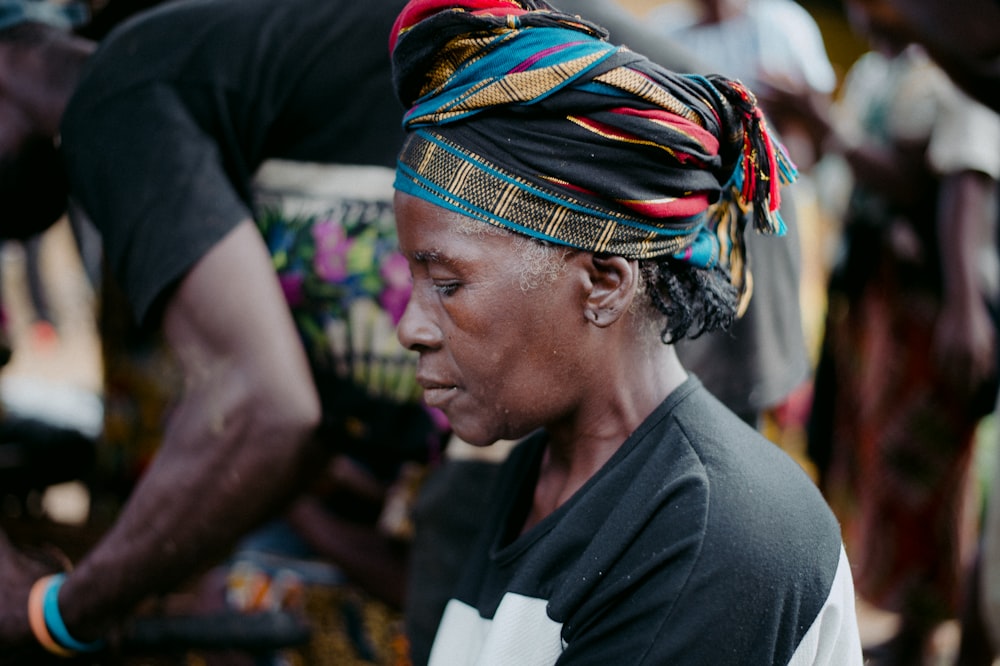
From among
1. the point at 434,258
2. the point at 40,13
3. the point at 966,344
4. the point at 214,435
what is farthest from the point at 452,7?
the point at 966,344

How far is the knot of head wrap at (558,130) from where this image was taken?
1.36m

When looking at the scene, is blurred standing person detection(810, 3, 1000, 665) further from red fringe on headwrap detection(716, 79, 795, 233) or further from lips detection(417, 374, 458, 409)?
lips detection(417, 374, 458, 409)

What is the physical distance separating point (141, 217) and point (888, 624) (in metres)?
4.00

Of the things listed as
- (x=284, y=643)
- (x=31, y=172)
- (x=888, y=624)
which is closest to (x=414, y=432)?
(x=284, y=643)

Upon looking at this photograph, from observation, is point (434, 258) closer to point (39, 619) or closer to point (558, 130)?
point (558, 130)

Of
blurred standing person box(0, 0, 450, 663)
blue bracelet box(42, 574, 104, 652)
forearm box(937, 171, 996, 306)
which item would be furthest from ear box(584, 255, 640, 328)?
forearm box(937, 171, 996, 306)

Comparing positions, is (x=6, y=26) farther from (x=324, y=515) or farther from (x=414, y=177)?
(x=324, y=515)

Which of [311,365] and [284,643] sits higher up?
[311,365]

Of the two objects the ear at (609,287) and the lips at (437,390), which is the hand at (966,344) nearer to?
the ear at (609,287)

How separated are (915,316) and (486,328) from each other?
3.00 m

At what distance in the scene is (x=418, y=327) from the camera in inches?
58.7

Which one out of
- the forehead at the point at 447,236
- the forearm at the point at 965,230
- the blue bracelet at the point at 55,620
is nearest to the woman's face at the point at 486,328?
the forehead at the point at 447,236

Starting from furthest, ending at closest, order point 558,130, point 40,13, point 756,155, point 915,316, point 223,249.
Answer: point 915,316
point 40,13
point 223,249
point 756,155
point 558,130

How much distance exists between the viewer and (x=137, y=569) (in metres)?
1.84
